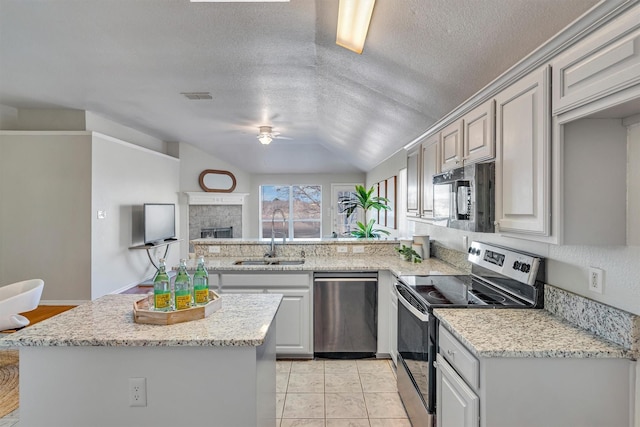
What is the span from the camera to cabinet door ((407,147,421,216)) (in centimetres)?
326

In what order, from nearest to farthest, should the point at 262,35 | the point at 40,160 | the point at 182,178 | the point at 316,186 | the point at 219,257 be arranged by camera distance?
the point at 262,35 → the point at 219,257 → the point at 40,160 → the point at 182,178 → the point at 316,186

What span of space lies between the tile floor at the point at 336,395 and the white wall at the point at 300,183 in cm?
669

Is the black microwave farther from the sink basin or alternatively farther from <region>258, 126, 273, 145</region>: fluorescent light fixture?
<region>258, 126, 273, 145</region>: fluorescent light fixture

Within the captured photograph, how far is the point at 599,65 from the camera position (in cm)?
117

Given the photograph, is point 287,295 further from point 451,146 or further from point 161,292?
point 451,146

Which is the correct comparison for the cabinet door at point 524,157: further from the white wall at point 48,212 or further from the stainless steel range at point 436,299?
the white wall at point 48,212

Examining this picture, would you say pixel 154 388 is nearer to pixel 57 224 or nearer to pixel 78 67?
Answer: pixel 78 67

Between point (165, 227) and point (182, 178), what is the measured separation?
1522 mm

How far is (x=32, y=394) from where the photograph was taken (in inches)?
62.4

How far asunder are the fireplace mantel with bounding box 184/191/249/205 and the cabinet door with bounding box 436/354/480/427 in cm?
711

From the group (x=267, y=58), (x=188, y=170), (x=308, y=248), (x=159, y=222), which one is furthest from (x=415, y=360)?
(x=188, y=170)

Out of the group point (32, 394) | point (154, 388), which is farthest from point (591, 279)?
point (32, 394)

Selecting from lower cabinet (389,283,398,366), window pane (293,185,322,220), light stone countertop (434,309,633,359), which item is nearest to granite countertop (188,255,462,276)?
lower cabinet (389,283,398,366)

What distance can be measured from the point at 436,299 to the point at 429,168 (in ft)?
4.00
